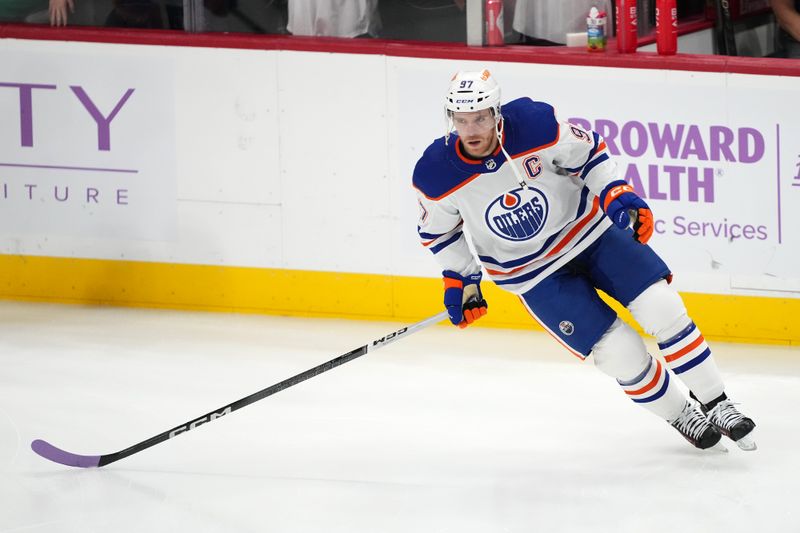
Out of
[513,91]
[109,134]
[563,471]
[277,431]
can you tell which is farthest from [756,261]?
[109,134]

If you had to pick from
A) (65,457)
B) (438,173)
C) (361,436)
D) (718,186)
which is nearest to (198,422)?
(65,457)

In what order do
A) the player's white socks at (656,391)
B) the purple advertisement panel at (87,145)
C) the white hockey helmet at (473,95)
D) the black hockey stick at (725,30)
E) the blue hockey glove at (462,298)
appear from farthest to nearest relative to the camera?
1. the black hockey stick at (725,30)
2. the purple advertisement panel at (87,145)
3. the blue hockey glove at (462,298)
4. the player's white socks at (656,391)
5. the white hockey helmet at (473,95)

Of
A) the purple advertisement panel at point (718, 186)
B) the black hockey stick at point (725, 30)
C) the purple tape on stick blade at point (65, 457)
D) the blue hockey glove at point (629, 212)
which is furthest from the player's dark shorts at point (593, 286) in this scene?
the black hockey stick at point (725, 30)

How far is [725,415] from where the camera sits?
4266mm

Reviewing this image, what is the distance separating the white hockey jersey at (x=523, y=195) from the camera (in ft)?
13.7

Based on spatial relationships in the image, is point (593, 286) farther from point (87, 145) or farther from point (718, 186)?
point (87, 145)

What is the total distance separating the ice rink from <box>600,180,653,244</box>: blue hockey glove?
2.38 feet

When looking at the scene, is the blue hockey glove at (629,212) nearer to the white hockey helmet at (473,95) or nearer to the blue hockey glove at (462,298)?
the white hockey helmet at (473,95)

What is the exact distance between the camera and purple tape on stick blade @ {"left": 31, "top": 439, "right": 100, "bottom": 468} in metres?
4.49

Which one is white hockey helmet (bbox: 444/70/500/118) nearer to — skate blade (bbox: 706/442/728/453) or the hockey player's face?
the hockey player's face

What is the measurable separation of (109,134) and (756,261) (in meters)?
2.71

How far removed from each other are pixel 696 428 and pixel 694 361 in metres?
0.21

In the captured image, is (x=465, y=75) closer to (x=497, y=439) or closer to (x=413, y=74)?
(x=497, y=439)

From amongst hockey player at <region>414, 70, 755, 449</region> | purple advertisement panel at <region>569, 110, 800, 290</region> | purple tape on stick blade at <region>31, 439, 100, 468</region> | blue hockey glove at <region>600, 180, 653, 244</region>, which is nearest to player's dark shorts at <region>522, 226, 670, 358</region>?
hockey player at <region>414, 70, 755, 449</region>
